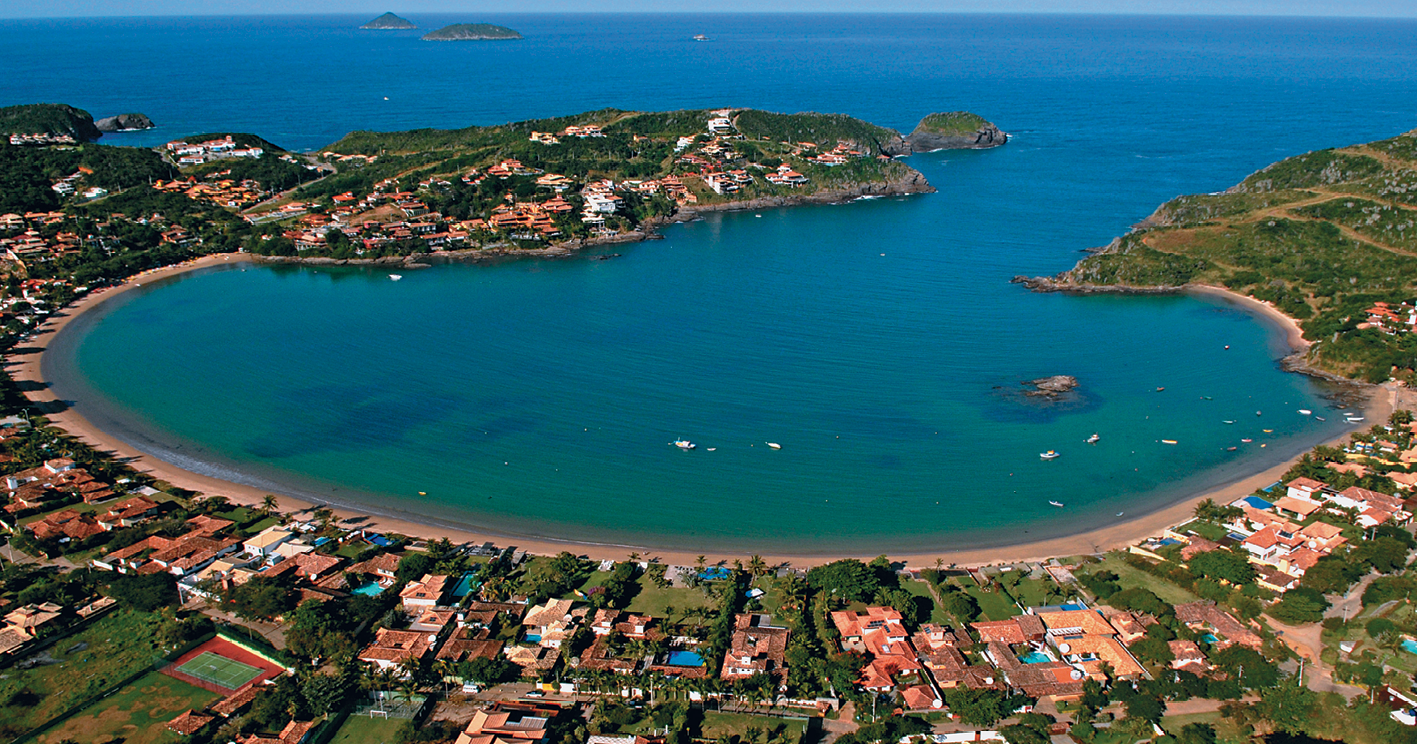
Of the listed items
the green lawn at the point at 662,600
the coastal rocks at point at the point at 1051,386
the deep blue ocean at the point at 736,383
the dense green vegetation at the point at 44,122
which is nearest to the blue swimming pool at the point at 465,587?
the deep blue ocean at the point at 736,383

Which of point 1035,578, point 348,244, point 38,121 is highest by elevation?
point 38,121

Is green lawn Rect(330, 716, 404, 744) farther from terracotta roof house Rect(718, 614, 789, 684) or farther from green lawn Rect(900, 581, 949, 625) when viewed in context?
green lawn Rect(900, 581, 949, 625)

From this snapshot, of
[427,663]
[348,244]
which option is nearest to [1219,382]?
[427,663]

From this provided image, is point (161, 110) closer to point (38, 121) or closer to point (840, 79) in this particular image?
point (38, 121)

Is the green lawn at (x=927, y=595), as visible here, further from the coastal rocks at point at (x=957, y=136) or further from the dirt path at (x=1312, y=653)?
the coastal rocks at point at (x=957, y=136)

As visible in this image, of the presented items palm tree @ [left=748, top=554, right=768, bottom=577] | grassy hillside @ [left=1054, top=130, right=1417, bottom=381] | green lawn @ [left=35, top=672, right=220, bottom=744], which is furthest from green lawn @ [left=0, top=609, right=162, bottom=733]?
grassy hillside @ [left=1054, top=130, right=1417, bottom=381]

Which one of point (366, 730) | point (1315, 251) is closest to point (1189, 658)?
point (366, 730)
